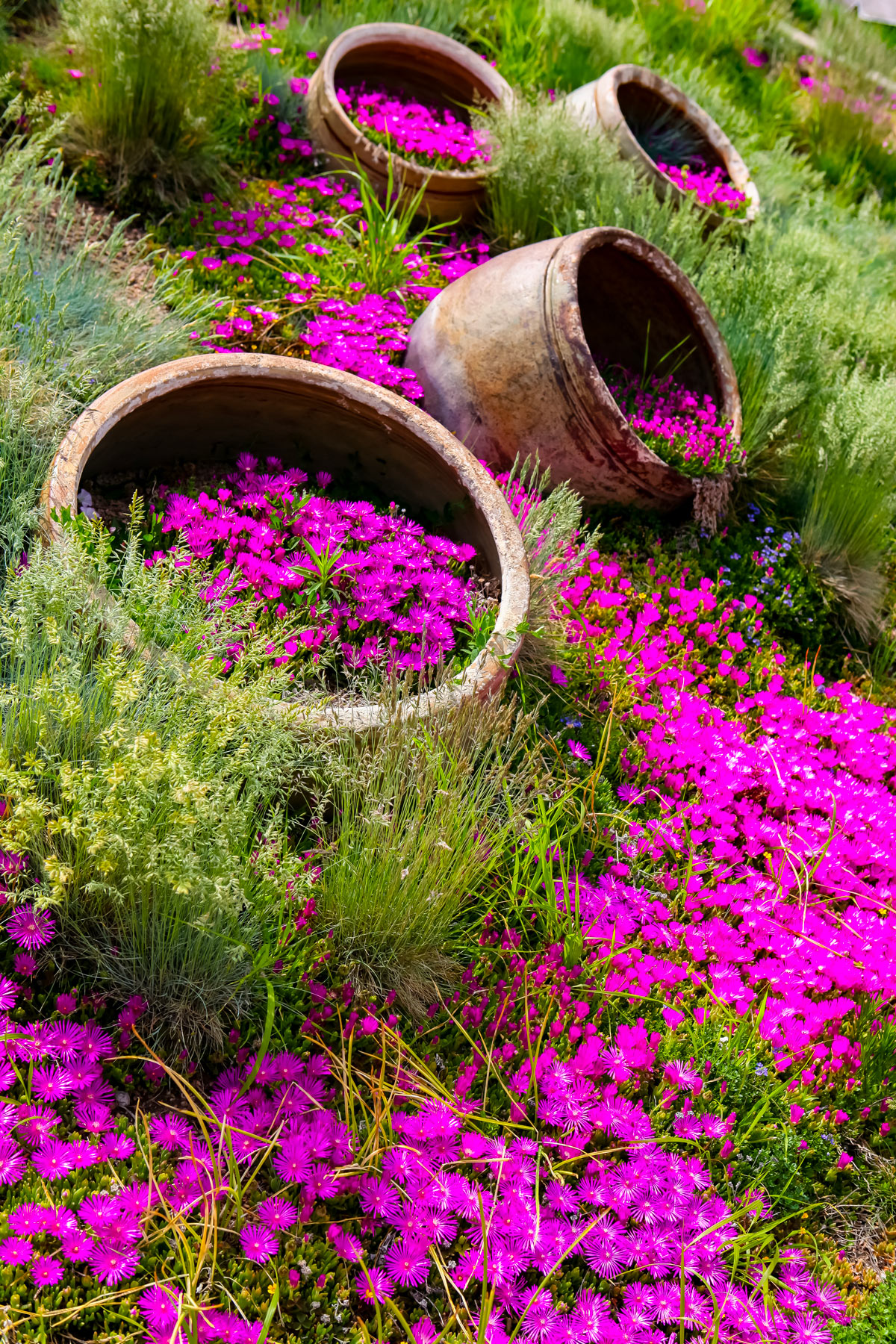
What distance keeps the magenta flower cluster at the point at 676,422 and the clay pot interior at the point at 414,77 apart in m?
2.05

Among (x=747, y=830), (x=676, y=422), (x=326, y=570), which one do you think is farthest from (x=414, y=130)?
(x=747, y=830)

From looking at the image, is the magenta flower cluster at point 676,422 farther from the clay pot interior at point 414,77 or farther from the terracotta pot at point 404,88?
the clay pot interior at point 414,77

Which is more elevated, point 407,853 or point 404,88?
point 404,88

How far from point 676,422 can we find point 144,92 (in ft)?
7.84

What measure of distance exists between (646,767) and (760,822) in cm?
36

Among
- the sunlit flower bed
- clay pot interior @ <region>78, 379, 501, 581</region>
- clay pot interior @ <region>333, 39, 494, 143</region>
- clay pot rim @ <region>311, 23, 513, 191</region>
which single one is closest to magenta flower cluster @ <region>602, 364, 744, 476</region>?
clay pot interior @ <region>78, 379, 501, 581</region>

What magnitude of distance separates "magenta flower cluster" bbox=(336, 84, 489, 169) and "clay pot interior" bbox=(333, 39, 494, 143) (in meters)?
0.08

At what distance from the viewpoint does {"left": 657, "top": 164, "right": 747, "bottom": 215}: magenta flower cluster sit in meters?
5.15

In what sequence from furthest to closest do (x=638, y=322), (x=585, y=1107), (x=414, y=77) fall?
(x=414, y=77), (x=638, y=322), (x=585, y=1107)

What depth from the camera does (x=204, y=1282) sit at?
1.59 metres

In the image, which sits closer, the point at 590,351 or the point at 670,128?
the point at 590,351

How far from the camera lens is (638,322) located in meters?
4.13

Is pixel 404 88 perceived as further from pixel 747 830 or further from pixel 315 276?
pixel 747 830

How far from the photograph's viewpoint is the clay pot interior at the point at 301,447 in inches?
108
